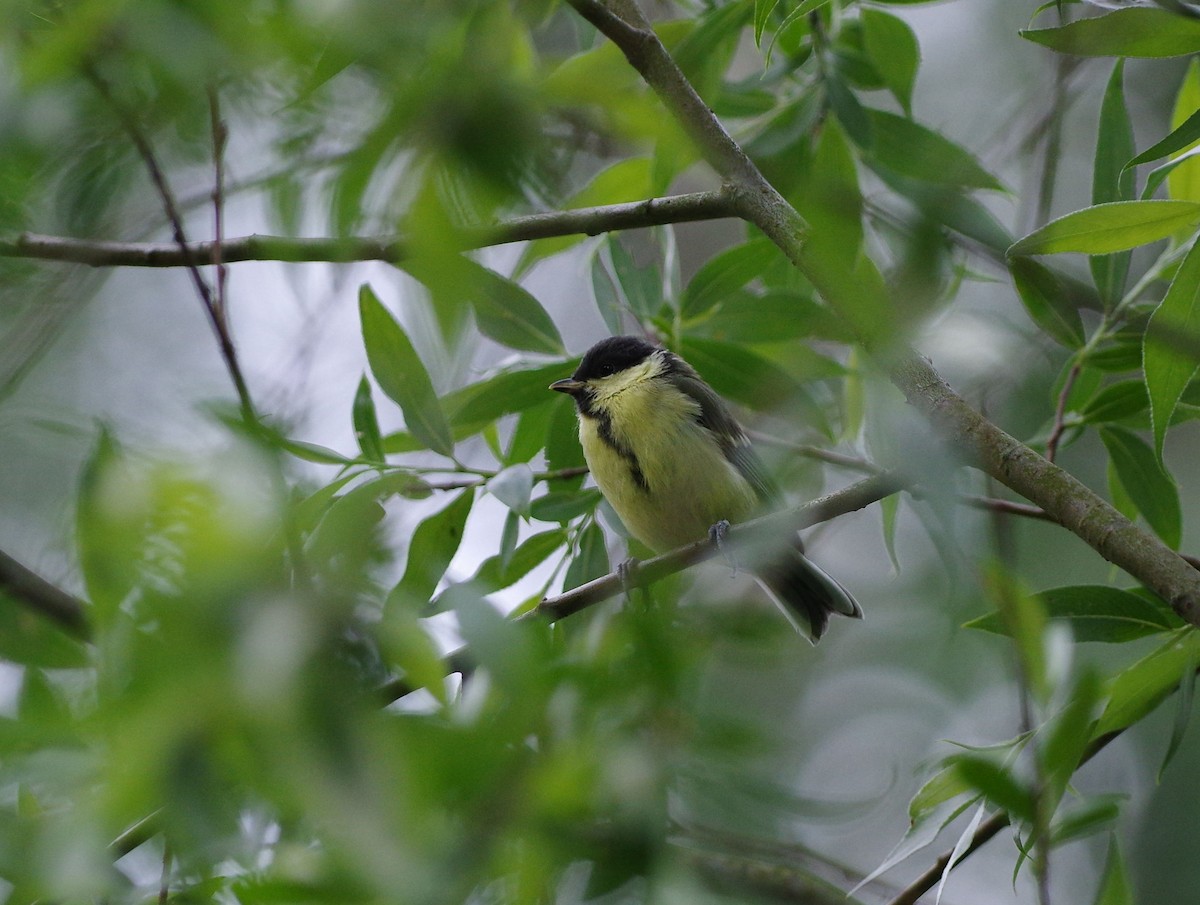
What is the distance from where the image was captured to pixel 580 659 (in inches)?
43.3

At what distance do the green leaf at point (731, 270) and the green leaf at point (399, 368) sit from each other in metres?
0.94

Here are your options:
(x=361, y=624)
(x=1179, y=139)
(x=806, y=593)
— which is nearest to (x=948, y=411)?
(x=1179, y=139)

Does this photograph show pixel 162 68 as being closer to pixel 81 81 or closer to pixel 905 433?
pixel 81 81

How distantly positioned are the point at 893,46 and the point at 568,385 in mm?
1311

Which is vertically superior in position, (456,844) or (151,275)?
(456,844)

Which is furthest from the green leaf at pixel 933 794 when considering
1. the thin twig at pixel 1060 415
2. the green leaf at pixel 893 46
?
the green leaf at pixel 893 46

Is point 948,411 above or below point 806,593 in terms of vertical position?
above

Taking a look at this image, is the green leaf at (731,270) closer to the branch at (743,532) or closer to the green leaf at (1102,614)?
the branch at (743,532)

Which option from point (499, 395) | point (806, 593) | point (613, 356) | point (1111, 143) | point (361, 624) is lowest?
point (806, 593)

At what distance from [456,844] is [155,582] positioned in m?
0.36

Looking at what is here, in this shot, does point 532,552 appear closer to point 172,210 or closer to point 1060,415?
point 1060,415

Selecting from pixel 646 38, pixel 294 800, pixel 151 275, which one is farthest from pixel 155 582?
pixel 151 275

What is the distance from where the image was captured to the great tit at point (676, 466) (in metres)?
3.68

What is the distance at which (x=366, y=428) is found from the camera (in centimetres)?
261
